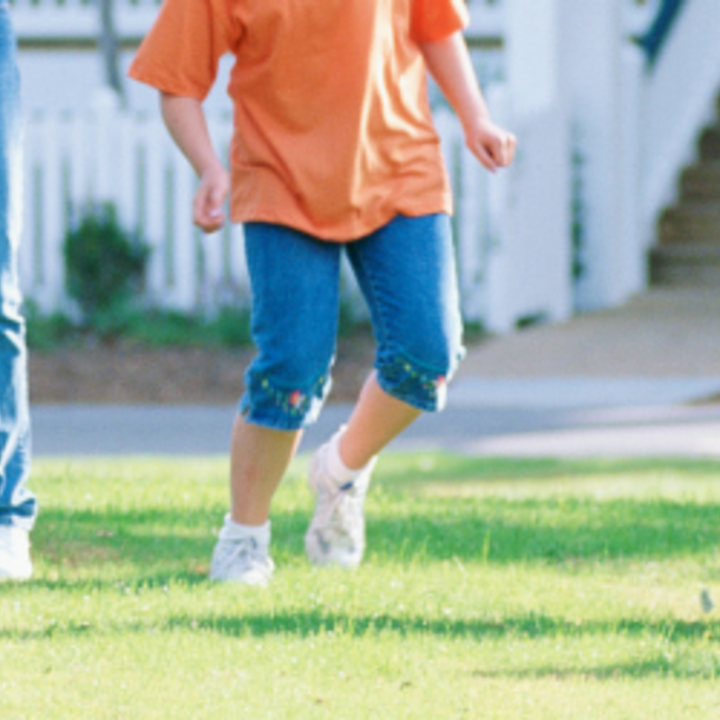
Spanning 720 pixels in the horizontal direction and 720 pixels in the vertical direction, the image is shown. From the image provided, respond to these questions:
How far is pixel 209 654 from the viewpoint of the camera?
3068 millimetres

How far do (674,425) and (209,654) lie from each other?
4.65 metres

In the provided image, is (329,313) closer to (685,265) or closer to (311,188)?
(311,188)

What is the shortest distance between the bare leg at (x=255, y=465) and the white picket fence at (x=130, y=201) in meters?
7.18

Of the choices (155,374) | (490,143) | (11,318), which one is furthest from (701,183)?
(11,318)

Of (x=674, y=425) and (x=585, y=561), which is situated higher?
(x=585, y=561)

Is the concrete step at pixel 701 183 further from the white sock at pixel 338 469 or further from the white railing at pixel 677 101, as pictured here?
the white sock at pixel 338 469

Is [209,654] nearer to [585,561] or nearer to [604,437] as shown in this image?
[585,561]

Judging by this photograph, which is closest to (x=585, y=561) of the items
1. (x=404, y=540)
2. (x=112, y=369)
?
(x=404, y=540)

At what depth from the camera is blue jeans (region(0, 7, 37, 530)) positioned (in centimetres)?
376

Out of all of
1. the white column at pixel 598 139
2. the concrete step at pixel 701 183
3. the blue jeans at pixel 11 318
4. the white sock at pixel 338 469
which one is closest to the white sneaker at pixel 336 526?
the white sock at pixel 338 469

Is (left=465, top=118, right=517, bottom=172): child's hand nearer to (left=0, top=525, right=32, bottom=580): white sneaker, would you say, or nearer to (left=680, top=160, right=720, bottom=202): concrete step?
(left=0, top=525, right=32, bottom=580): white sneaker

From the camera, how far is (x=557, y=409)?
808 centimetres

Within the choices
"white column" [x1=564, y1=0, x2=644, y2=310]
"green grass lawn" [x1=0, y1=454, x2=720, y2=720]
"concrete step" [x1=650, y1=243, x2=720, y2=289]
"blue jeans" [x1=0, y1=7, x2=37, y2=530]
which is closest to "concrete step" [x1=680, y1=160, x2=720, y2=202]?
"concrete step" [x1=650, y1=243, x2=720, y2=289]

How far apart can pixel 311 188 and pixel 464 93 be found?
1.66ft
